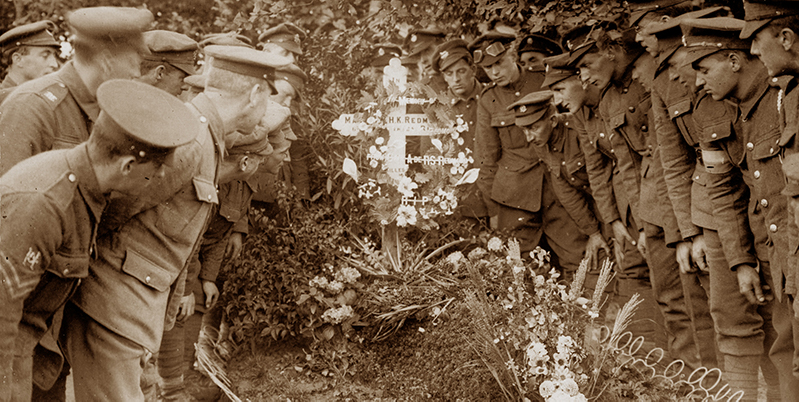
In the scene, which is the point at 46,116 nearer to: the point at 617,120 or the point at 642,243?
the point at 617,120

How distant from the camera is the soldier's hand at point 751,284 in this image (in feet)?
15.5

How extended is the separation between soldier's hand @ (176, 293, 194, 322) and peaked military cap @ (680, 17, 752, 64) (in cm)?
365

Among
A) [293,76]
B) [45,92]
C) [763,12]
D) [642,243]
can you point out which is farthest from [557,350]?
[293,76]

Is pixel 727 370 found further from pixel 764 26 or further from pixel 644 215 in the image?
A: pixel 764 26

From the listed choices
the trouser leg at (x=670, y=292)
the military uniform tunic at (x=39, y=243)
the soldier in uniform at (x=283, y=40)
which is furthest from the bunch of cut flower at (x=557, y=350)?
the soldier in uniform at (x=283, y=40)

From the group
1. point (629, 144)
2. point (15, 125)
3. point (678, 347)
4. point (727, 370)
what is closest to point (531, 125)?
point (629, 144)

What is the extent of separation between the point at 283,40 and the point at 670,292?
393cm

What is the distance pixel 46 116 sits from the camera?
12.7ft

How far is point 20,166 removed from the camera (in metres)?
3.01

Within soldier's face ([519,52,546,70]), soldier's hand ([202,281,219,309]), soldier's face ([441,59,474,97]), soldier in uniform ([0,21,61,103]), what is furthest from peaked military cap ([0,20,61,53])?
soldier's face ([519,52,546,70])

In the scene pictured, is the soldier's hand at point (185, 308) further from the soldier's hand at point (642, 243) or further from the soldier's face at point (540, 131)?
the soldier's hand at point (642, 243)

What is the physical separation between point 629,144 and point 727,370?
179 cm

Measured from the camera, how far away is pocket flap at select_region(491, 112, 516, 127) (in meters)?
7.05

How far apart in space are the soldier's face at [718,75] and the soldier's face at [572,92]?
162 cm
